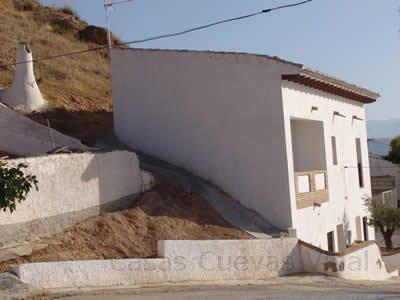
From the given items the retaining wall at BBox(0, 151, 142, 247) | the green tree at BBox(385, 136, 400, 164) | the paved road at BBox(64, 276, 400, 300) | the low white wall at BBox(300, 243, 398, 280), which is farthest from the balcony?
the green tree at BBox(385, 136, 400, 164)

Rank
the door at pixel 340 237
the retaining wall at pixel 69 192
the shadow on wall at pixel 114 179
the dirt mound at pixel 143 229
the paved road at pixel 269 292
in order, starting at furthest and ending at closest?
the door at pixel 340 237
the shadow on wall at pixel 114 179
the dirt mound at pixel 143 229
the retaining wall at pixel 69 192
the paved road at pixel 269 292

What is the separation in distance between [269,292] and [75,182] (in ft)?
15.8

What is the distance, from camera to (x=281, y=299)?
11094mm

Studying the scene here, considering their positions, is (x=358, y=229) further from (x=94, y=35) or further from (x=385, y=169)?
(x=385, y=169)

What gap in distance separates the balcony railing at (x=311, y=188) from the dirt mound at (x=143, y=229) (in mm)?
2824

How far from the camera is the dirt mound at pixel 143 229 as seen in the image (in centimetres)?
1324

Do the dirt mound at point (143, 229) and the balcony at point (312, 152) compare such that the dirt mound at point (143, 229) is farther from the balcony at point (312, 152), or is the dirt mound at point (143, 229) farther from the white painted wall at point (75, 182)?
the balcony at point (312, 152)

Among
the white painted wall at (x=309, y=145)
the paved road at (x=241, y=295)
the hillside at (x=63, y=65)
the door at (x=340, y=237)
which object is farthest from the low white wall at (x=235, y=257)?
the hillside at (x=63, y=65)

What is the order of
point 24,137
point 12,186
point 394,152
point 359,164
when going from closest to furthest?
1. point 12,186
2. point 24,137
3. point 359,164
4. point 394,152

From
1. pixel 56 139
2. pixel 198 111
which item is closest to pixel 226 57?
pixel 198 111

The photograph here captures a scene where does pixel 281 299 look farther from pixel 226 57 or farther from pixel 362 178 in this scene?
pixel 362 178

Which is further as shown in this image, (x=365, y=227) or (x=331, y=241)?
(x=365, y=227)

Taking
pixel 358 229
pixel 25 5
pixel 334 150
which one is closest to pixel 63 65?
pixel 334 150

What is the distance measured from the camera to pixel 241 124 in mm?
18562
